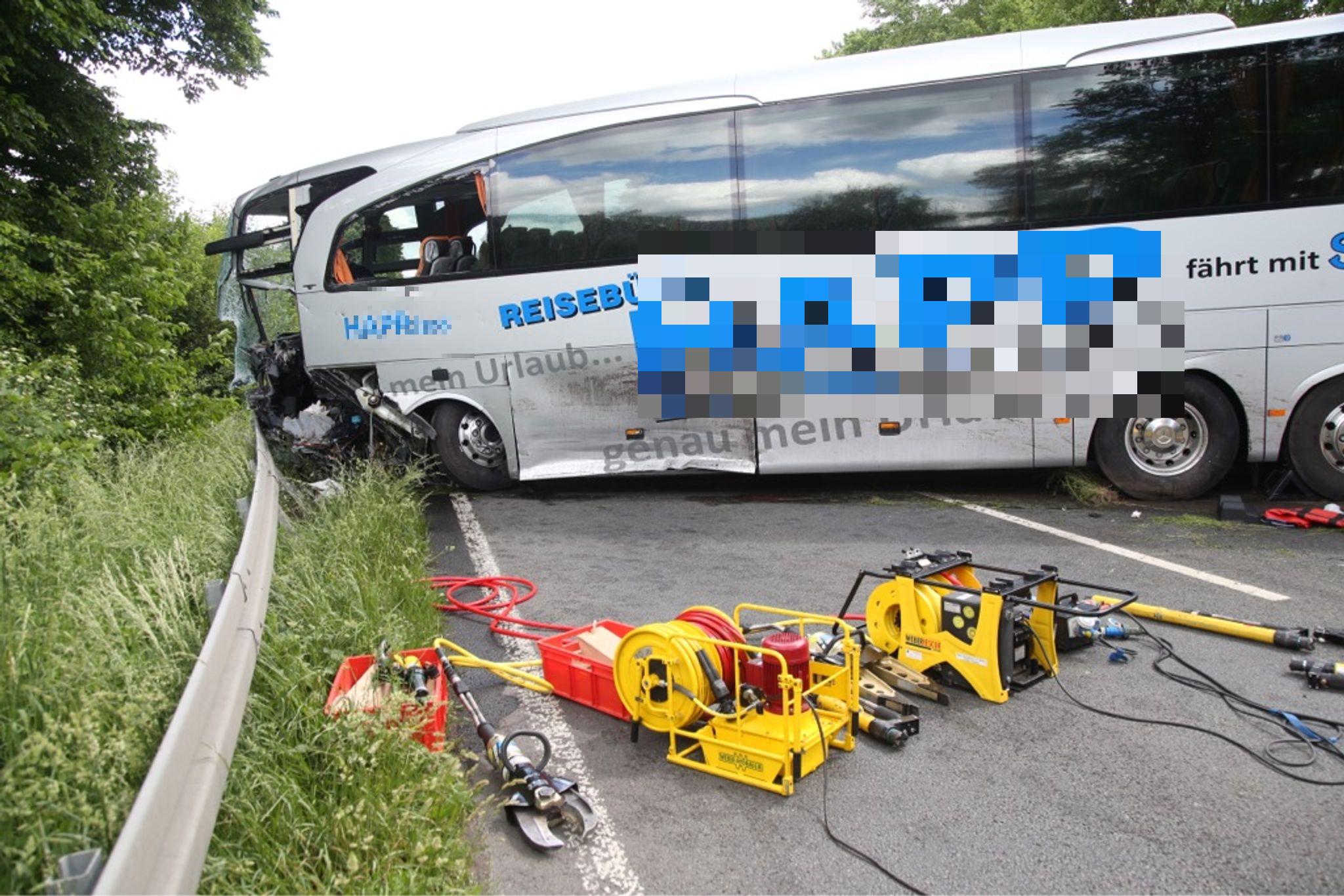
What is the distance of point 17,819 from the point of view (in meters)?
2.55

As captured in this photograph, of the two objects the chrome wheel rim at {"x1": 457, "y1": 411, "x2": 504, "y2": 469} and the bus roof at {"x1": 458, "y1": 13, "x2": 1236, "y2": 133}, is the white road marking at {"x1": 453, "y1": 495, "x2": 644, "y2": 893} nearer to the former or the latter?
the chrome wheel rim at {"x1": 457, "y1": 411, "x2": 504, "y2": 469}

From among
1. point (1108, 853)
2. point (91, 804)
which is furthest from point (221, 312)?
point (1108, 853)

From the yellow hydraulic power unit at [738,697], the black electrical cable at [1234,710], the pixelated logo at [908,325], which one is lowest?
the black electrical cable at [1234,710]

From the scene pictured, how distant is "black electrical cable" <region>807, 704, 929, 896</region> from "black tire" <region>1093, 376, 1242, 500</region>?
5.48 metres

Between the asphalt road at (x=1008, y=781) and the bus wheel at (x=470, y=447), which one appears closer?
the asphalt road at (x=1008, y=781)

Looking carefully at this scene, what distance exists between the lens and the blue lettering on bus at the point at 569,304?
9.22 m

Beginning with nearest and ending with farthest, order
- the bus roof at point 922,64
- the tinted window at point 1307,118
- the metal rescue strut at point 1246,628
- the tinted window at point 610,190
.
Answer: the metal rescue strut at point 1246,628 → the tinted window at point 1307,118 → the bus roof at point 922,64 → the tinted window at point 610,190

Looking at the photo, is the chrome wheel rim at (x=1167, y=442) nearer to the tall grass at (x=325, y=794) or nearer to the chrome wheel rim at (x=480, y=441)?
the chrome wheel rim at (x=480, y=441)

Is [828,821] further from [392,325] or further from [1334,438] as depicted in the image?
[392,325]

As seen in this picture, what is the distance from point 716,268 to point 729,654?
5410 mm

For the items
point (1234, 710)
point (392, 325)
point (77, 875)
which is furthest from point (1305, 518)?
point (392, 325)

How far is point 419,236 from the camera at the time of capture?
10.2 meters

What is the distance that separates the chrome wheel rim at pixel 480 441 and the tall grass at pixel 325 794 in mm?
5374

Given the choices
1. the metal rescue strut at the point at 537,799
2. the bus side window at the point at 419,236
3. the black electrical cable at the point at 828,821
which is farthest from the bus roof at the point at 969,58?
the metal rescue strut at the point at 537,799
